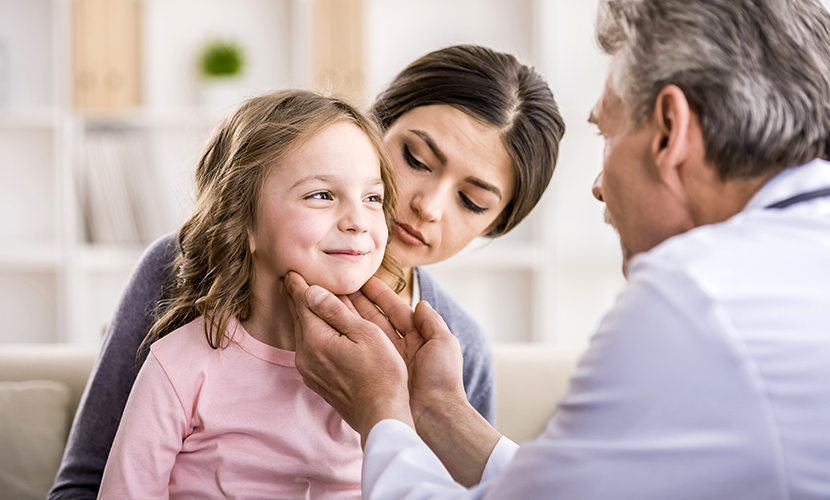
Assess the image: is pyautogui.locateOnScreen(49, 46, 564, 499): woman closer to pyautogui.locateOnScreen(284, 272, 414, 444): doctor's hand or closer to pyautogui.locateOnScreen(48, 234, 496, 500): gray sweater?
pyautogui.locateOnScreen(48, 234, 496, 500): gray sweater

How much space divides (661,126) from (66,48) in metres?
3.24

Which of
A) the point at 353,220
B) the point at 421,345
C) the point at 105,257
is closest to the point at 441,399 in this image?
the point at 421,345

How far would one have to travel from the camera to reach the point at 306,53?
3.31 m

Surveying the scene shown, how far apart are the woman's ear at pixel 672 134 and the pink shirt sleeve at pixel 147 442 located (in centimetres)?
86

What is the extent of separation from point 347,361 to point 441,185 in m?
0.56

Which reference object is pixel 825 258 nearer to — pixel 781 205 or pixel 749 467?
pixel 781 205

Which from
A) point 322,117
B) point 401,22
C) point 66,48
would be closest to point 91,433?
point 322,117

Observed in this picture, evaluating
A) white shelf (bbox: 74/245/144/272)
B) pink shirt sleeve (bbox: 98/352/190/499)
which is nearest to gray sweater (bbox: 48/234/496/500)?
pink shirt sleeve (bbox: 98/352/190/499)

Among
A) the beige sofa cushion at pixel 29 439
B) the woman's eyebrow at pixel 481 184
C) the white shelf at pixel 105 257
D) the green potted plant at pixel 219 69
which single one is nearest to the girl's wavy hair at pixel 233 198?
the woman's eyebrow at pixel 481 184

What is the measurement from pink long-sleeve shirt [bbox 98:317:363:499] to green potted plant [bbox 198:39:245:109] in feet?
7.58

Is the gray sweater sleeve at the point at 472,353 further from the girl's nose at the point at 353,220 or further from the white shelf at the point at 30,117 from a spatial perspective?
the white shelf at the point at 30,117

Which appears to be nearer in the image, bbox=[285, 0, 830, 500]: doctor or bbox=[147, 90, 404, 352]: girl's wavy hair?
bbox=[285, 0, 830, 500]: doctor

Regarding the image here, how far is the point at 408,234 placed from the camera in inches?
59.8

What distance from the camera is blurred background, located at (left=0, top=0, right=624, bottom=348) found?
10.8 ft
